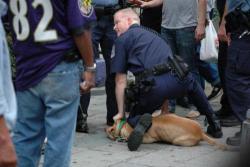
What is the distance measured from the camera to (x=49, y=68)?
330 cm

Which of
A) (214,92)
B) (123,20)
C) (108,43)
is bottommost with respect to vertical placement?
(214,92)

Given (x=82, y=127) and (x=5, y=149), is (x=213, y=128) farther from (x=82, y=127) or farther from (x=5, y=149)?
(x=5, y=149)

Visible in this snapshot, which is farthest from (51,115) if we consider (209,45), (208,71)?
(208,71)

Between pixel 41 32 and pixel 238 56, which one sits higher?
pixel 41 32

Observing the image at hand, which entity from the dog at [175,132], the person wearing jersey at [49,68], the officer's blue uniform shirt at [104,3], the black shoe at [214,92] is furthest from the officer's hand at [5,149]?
the black shoe at [214,92]

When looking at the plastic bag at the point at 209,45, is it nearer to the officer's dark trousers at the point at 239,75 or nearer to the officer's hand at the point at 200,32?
the officer's hand at the point at 200,32

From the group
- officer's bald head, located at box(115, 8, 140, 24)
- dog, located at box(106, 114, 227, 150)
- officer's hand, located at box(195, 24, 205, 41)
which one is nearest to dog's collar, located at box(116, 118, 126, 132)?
dog, located at box(106, 114, 227, 150)

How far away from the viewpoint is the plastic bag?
24.1 ft

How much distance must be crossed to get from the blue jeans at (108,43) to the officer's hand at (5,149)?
12.2ft

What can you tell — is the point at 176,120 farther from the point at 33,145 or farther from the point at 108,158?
the point at 33,145

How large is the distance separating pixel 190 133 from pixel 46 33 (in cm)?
269

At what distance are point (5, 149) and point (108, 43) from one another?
3945 millimetres

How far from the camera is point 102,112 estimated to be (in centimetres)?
752

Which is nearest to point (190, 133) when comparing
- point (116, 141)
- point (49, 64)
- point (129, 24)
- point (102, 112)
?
point (116, 141)
